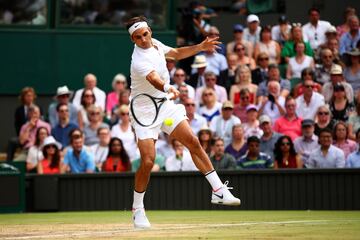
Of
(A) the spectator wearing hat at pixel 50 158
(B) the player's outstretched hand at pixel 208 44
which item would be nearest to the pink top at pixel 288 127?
(A) the spectator wearing hat at pixel 50 158

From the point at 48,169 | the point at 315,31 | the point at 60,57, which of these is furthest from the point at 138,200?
the point at 60,57

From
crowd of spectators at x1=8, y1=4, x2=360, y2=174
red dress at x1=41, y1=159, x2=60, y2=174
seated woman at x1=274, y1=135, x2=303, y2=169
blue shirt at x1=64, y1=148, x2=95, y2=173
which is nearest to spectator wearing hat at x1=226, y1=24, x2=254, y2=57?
crowd of spectators at x1=8, y1=4, x2=360, y2=174

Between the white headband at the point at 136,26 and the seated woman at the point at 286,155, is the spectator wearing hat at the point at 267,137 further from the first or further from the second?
the white headband at the point at 136,26

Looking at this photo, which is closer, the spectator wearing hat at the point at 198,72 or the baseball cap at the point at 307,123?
the baseball cap at the point at 307,123

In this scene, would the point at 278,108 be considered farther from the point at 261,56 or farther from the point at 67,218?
the point at 67,218

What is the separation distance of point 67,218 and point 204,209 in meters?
2.86

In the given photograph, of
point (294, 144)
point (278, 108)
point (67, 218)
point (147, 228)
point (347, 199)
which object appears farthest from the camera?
point (278, 108)

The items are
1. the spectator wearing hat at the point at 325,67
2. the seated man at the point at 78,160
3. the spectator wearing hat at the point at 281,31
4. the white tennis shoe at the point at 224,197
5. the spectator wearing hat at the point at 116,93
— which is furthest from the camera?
the spectator wearing hat at the point at 281,31

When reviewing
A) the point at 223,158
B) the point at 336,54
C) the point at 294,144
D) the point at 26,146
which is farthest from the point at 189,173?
the point at 336,54

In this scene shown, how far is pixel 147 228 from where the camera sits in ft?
39.5

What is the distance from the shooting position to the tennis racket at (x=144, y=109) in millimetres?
12188

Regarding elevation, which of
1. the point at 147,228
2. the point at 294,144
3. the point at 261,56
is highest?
the point at 261,56

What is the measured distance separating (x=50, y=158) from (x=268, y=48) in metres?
5.31

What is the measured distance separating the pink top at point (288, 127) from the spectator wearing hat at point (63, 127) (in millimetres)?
3466
